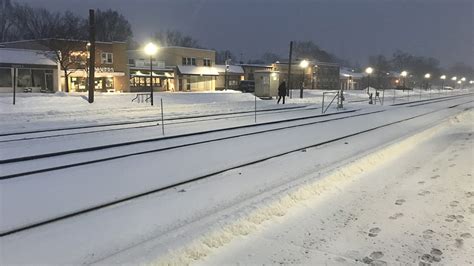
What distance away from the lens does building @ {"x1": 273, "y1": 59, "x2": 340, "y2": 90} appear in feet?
311

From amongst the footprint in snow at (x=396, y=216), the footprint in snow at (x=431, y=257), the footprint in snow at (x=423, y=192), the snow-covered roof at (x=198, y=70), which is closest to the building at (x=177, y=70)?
the snow-covered roof at (x=198, y=70)

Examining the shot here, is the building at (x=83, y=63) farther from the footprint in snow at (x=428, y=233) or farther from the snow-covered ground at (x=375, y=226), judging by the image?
the footprint in snow at (x=428, y=233)

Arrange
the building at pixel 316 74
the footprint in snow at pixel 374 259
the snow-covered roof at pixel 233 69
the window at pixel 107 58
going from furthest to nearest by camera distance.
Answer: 1. the building at pixel 316 74
2. the snow-covered roof at pixel 233 69
3. the window at pixel 107 58
4. the footprint in snow at pixel 374 259

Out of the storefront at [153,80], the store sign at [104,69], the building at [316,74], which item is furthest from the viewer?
the building at [316,74]

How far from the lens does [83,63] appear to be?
52.4 m

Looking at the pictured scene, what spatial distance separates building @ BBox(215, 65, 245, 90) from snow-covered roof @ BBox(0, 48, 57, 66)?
107 feet

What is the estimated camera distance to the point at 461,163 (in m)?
11.6

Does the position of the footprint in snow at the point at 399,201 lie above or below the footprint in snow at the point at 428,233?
above

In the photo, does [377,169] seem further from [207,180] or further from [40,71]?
[40,71]

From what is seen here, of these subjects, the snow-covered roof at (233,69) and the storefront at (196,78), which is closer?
the storefront at (196,78)

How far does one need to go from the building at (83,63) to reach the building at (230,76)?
21.8 m

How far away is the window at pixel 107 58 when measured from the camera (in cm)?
5800

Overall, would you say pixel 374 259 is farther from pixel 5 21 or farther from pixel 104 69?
pixel 5 21

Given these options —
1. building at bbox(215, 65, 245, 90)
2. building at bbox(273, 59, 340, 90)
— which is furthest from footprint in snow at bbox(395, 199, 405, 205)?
building at bbox(273, 59, 340, 90)
